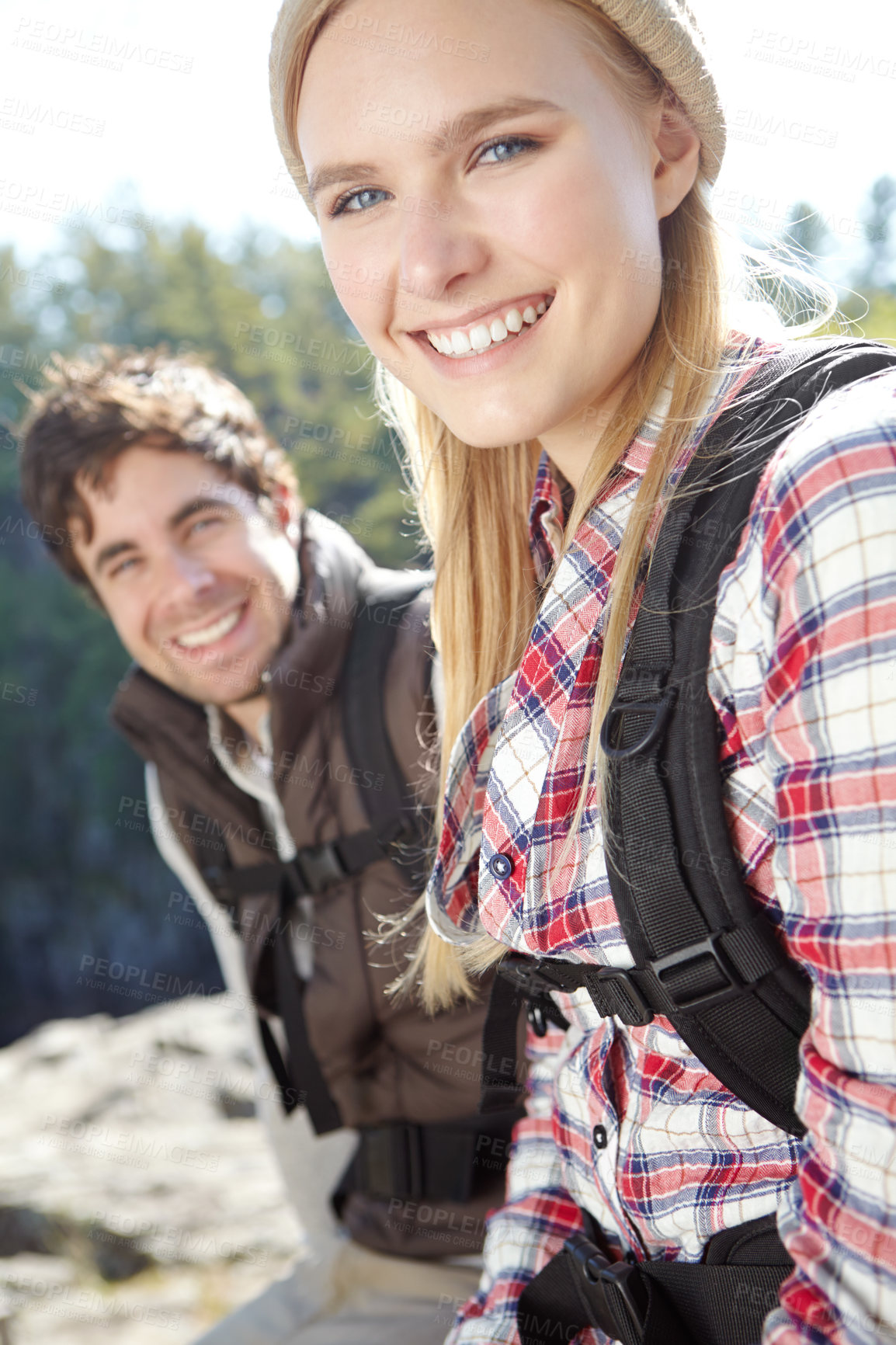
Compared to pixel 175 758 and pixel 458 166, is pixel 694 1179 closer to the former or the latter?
pixel 458 166

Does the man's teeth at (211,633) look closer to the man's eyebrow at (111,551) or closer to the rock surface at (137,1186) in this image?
the man's eyebrow at (111,551)

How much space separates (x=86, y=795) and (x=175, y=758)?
23868 millimetres

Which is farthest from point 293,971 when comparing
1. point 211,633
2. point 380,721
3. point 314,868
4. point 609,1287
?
point 609,1287

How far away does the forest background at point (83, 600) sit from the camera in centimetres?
2142

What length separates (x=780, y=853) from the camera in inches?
38.1

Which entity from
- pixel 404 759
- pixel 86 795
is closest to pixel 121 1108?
pixel 404 759

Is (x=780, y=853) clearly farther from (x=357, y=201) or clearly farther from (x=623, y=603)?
(x=357, y=201)

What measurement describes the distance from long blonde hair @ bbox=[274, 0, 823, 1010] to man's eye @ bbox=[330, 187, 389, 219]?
0.21 m

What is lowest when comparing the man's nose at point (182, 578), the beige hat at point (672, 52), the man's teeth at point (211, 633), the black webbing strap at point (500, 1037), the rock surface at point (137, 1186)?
the rock surface at point (137, 1186)

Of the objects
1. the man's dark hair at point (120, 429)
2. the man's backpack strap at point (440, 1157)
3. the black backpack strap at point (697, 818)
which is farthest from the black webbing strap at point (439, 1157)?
the man's dark hair at point (120, 429)

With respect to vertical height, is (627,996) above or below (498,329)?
below

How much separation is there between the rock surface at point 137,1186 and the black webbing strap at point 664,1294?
4.49 ft

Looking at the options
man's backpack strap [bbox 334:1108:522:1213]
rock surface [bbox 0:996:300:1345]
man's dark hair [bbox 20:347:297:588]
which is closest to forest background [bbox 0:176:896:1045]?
rock surface [bbox 0:996:300:1345]

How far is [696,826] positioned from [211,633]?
1.75m
